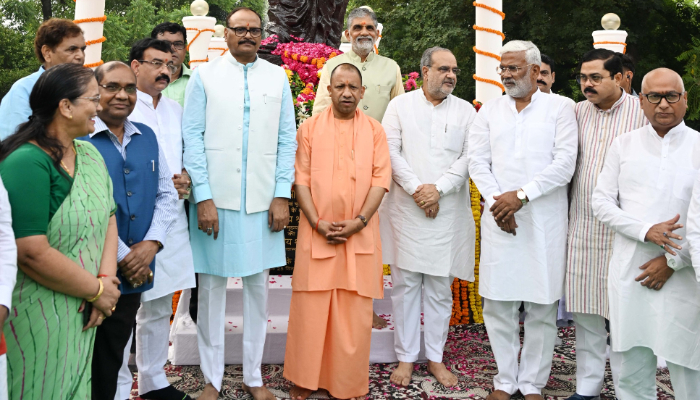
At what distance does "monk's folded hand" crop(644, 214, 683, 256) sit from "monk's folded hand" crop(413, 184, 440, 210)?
4.50 feet

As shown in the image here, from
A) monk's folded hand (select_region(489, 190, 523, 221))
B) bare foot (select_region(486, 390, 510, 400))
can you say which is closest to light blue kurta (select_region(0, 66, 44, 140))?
monk's folded hand (select_region(489, 190, 523, 221))

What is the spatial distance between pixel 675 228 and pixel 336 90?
6.85 feet

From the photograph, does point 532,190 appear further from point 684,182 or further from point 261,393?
point 261,393

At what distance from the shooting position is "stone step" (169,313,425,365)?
14.6ft

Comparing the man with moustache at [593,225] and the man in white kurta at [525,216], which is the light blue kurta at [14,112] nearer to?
the man in white kurta at [525,216]

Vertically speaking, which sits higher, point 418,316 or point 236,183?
point 236,183

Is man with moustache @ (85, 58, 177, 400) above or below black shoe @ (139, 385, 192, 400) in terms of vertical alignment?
above

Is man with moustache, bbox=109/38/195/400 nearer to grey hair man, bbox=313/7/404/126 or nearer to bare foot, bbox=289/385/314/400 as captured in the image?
bare foot, bbox=289/385/314/400

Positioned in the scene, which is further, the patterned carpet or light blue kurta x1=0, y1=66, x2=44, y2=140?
the patterned carpet

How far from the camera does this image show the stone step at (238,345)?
4445mm

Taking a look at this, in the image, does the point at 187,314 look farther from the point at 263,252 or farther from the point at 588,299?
the point at 588,299

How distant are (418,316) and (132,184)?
2158 mm

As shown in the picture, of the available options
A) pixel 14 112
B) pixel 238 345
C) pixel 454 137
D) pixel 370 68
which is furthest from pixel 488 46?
pixel 14 112

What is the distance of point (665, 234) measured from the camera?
10.2 feet
